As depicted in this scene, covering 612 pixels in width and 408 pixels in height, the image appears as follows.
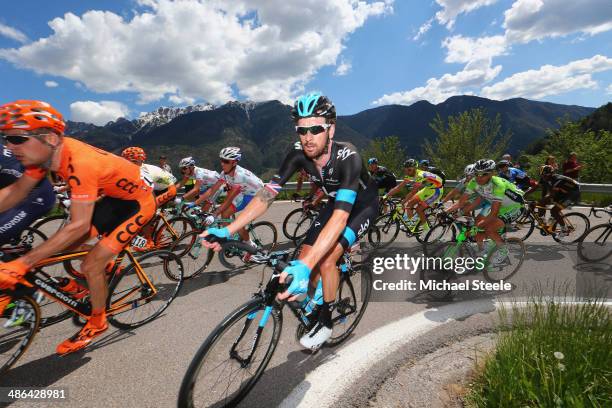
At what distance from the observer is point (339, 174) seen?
117 inches

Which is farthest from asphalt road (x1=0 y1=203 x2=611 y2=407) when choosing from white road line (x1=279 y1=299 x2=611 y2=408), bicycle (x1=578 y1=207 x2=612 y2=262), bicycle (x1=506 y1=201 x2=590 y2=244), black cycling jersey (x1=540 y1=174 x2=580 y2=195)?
black cycling jersey (x1=540 y1=174 x2=580 y2=195)

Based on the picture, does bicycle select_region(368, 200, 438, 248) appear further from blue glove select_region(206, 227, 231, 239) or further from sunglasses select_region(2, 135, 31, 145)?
sunglasses select_region(2, 135, 31, 145)

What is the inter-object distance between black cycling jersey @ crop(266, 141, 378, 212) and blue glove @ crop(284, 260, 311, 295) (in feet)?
2.38

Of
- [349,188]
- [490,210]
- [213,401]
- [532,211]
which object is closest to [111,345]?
[213,401]

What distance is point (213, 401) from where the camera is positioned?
8.04 feet

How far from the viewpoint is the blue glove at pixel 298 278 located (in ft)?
6.39

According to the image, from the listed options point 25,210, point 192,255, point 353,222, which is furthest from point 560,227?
point 25,210

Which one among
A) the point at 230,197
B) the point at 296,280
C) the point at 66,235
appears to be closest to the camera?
the point at 296,280

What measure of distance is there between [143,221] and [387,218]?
5.83m

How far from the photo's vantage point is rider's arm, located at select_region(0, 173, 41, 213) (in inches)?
116

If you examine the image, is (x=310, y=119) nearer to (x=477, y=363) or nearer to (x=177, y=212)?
(x=477, y=363)

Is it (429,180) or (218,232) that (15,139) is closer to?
(218,232)

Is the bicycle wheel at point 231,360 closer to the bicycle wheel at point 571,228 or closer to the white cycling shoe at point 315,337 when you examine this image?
the white cycling shoe at point 315,337

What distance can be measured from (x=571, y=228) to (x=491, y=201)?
366cm
